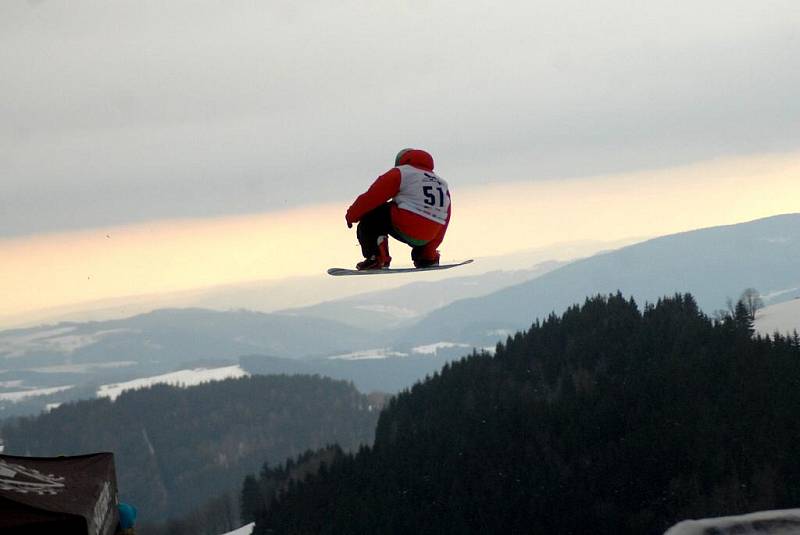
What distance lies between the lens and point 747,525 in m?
12.3

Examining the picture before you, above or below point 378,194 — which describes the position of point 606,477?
below

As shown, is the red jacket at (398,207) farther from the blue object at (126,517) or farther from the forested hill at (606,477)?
the forested hill at (606,477)

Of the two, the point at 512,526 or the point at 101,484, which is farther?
the point at 512,526

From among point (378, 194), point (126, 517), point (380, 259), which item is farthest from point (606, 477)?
point (126, 517)

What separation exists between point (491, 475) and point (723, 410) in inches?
1694

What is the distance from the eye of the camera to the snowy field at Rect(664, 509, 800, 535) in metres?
12.0

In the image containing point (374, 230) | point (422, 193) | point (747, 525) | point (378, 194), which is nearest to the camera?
point (747, 525)

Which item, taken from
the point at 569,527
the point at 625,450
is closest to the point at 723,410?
the point at 625,450

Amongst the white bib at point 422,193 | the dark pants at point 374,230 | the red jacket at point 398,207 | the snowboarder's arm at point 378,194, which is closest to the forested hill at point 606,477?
the dark pants at point 374,230

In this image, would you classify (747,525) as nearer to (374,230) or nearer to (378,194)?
(378,194)

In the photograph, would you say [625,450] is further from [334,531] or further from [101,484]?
[101,484]

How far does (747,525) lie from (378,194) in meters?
6.60

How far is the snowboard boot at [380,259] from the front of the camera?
1658 centimetres

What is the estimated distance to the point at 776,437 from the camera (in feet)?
604
